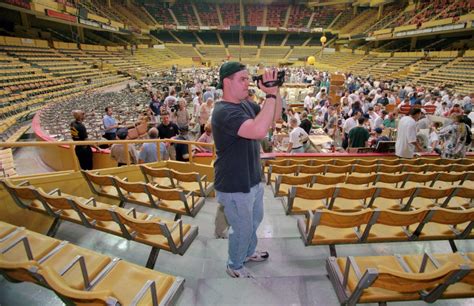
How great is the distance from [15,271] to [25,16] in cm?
3052

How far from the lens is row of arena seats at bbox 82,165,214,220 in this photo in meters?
3.07

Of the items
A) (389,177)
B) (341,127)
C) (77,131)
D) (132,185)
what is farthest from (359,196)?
(341,127)

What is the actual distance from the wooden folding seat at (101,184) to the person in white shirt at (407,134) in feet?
15.5

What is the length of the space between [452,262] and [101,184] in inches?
142

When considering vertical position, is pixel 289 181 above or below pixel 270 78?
below

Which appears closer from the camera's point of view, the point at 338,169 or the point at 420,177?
the point at 420,177

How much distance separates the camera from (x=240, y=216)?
7.24 ft

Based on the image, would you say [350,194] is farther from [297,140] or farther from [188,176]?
[297,140]

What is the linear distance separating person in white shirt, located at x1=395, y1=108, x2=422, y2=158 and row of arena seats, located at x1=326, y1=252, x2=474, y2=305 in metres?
3.03

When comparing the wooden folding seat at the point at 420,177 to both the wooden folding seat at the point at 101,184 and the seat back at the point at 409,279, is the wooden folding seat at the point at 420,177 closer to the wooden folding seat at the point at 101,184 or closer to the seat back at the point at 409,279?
the seat back at the point at 409,279

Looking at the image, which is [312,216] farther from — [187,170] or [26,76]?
[26,76]

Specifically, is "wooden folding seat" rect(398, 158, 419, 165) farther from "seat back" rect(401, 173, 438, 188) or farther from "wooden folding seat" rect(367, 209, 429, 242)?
"wooden folding seat" rect(367, 209, 429, 242)

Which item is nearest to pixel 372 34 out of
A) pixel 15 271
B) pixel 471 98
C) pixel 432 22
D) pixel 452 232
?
pixel 432 22

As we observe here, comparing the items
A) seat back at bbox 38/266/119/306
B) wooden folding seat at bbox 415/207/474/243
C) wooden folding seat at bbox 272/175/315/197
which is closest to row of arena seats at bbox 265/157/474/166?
wooden folding seat at bbox 272/175/315/197
